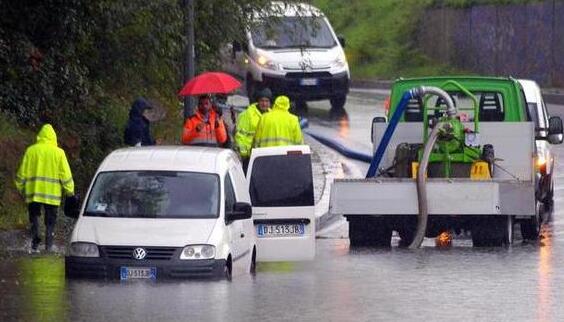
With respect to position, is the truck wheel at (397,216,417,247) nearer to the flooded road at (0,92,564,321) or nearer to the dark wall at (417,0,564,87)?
the flooded road at (0,92,564,321)

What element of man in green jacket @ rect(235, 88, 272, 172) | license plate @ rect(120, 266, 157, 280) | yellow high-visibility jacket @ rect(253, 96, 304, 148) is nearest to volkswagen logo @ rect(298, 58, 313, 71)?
man in green jacket @ rect(235, 88, 272, 172)

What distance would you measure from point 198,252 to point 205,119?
584cm

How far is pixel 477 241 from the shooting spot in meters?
20.1

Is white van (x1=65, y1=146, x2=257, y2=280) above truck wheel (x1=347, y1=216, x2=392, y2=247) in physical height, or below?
above

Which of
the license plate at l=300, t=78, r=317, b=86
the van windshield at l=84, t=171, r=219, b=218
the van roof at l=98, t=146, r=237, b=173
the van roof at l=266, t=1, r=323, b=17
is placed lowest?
the van windshield at l=84, t=171, r=219, b=218

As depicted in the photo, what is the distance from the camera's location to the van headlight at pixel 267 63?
3606 centimetres

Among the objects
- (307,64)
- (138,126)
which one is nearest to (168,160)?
(138,126)

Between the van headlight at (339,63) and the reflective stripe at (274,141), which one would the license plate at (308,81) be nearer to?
the van headlight at (339,63)

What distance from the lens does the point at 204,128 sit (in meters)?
21.1

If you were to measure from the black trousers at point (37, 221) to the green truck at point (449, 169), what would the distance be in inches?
133

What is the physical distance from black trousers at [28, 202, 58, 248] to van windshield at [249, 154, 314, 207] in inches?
107

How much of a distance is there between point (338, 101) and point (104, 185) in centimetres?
2192

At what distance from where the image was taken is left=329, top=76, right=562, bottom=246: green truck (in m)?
19.3

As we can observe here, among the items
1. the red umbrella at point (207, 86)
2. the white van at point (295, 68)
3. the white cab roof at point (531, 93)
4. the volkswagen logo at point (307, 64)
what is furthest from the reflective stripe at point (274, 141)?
the white van at point (295, 68)
